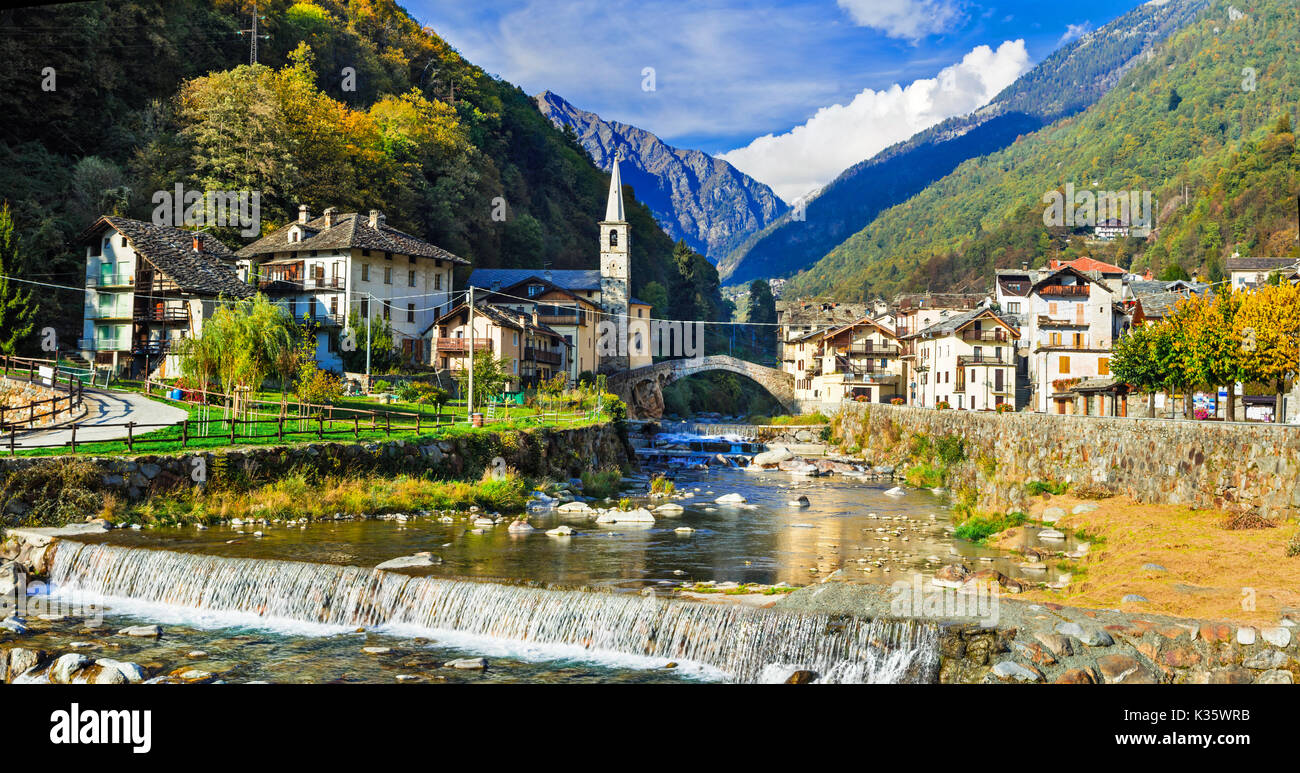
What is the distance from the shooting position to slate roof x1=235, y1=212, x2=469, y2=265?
198ft

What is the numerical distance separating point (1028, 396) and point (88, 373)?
60164 millimetres

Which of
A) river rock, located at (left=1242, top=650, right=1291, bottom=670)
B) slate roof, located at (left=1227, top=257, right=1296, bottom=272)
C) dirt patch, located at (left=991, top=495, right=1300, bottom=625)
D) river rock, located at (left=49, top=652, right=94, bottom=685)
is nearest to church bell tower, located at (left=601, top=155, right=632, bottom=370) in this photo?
slate roof, located at (left=1227, top=257, right=1296, bottom=272)

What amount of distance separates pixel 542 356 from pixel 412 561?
5286cm

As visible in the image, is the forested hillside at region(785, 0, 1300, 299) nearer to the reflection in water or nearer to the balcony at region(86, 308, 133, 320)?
the reflection in water

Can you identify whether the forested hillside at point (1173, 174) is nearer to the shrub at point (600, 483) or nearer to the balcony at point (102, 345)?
the shrub at point (600, 483)

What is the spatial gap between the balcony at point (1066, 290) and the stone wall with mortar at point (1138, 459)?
24525 millimetres

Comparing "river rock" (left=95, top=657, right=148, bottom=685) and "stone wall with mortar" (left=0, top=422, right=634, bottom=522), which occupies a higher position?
"stone wall with mortar" (left=0, top=422, right=634, bottom=522)

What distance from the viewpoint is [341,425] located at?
34.5m

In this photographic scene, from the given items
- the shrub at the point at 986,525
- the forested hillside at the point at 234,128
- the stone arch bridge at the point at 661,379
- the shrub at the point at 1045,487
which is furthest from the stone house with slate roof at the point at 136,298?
the stone arch bridge at the point at 661,379

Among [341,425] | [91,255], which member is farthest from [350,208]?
[341,425]

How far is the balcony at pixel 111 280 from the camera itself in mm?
49781

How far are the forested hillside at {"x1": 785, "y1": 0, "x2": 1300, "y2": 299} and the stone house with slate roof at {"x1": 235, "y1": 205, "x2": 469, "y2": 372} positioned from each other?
99.7 meters

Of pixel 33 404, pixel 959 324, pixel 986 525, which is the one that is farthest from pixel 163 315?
pixel 959 324
